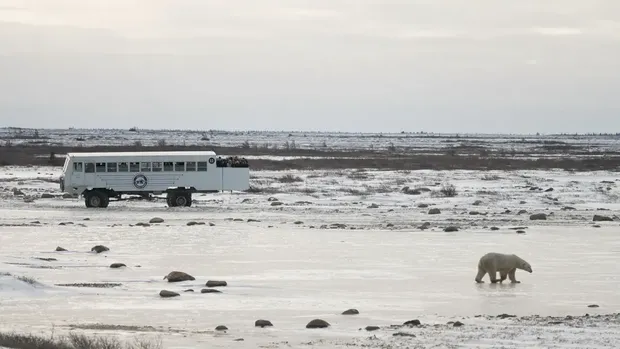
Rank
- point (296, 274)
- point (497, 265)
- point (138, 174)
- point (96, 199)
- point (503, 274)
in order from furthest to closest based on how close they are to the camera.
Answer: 1. point (138, 174)
2. point (96, 199)
3. point (296, 274)
4. point (503, 274)
5. point (497, 265)

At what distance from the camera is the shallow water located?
15961 millimetres

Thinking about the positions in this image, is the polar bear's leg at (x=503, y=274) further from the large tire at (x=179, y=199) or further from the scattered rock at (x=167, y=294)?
the large tire at (x=179, y=199)

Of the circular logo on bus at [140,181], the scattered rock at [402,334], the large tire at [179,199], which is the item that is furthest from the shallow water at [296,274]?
the circular logo on bus at [140,181]

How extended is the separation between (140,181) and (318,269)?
2327cm

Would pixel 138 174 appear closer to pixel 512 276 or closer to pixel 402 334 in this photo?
pixel 512 276

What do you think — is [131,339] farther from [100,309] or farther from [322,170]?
[322,170]

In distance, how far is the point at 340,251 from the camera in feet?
85.3

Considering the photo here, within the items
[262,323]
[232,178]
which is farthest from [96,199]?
[262,323]

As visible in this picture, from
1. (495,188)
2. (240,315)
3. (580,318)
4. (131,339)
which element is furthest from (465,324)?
(495,188)

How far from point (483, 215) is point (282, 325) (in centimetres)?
2414

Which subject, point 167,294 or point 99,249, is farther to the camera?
point 99,249

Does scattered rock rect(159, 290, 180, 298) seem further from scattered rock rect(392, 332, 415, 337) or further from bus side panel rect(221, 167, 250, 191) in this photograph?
bus side panel rect(221, 167, 250, 191)

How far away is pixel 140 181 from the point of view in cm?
4425

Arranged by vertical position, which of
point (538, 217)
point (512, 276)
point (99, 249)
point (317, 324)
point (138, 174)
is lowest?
point (538, 217)
